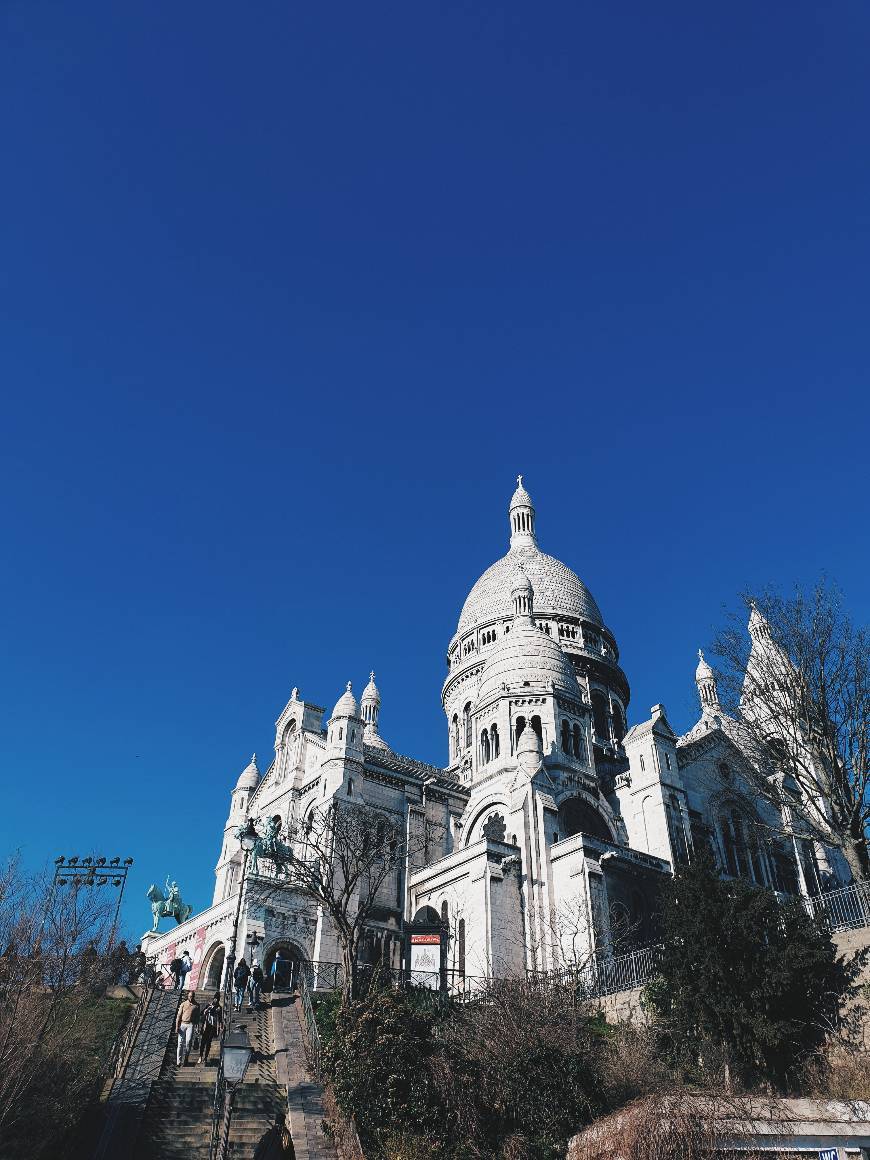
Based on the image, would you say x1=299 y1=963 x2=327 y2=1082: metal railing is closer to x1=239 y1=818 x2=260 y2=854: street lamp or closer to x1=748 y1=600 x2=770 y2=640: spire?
x1=239 y1=818 x2=260 y2=854: street lamp

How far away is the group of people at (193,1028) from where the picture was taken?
25.9 meters

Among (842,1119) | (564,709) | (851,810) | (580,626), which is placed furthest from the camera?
(580,626)

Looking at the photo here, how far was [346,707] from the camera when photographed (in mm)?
48188

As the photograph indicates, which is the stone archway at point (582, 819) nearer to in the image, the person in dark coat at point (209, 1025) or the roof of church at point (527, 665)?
the roof of church at point (527, 665)

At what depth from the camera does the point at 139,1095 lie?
2278cm

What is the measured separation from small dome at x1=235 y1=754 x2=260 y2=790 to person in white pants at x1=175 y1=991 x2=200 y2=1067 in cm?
3093

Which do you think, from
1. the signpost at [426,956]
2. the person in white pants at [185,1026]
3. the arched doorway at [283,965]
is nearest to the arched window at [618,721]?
the arched doorway at [283,965]

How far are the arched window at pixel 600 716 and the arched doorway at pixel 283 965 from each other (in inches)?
1099

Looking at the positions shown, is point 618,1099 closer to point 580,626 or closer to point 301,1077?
point 301,1077

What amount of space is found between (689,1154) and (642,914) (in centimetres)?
2427

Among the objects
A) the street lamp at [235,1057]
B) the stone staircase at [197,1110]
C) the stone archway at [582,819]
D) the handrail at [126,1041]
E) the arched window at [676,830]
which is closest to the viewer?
the street lamp at [235,1057]

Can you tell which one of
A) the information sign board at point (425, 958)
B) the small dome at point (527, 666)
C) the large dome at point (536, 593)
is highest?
the large dome at point (536, 593)

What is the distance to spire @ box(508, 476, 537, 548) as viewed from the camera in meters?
77.5

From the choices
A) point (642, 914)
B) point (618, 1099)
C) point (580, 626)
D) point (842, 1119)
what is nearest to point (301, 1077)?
point (618, 1099)
